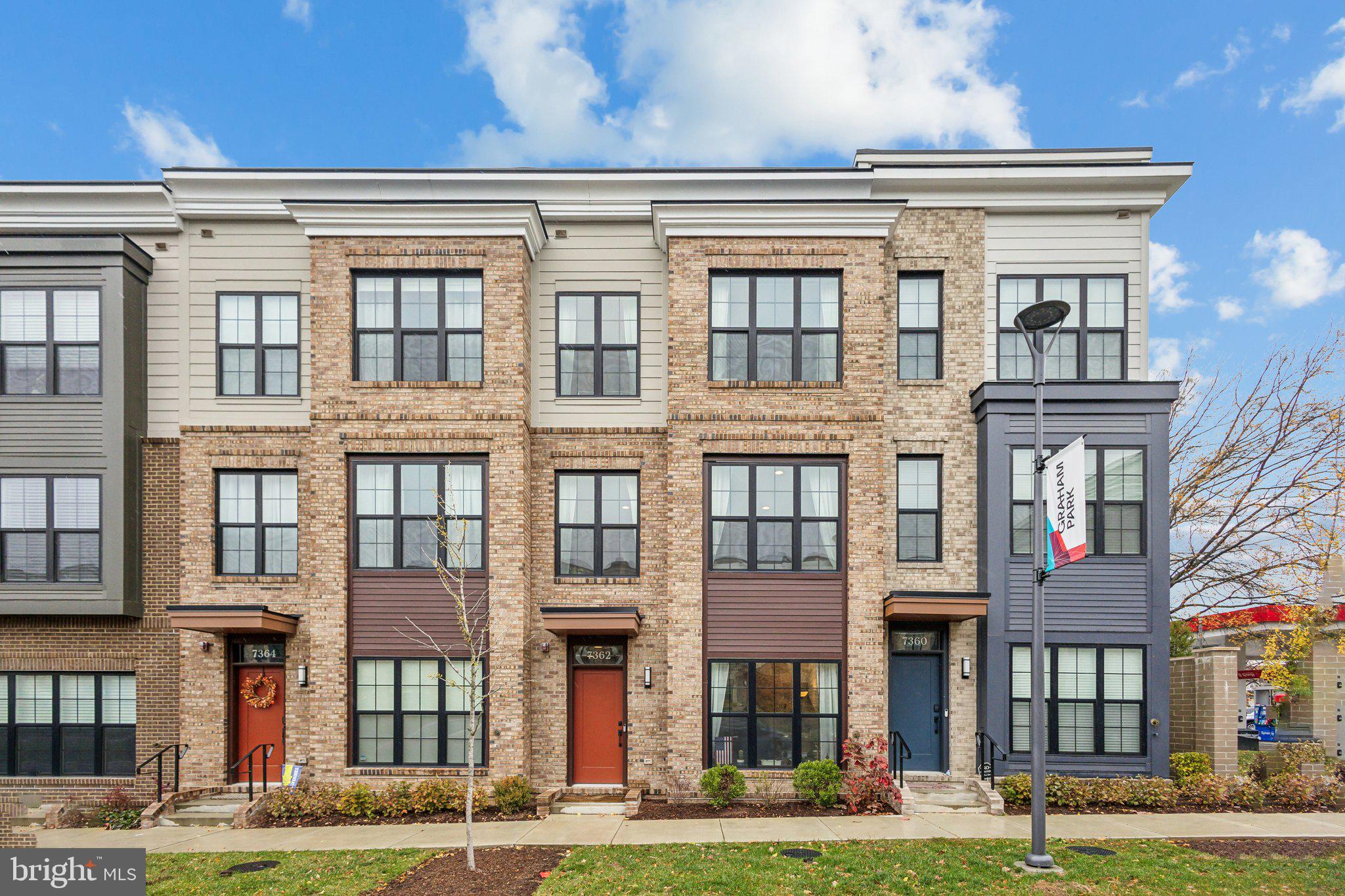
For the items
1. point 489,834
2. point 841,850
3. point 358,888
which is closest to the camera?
point 358,888

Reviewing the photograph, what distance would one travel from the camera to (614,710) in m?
14.5

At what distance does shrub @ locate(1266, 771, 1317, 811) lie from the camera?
1321 centimetres

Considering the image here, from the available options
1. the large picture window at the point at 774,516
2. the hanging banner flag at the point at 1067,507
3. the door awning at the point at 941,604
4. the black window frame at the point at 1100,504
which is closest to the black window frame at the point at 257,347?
the large picture window at the point at 774,516

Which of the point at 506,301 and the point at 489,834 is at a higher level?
the point at 506,301

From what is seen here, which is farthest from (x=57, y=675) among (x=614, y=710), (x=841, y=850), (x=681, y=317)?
(x=841, y=850)

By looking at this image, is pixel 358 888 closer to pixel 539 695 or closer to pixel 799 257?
pixel 539 695

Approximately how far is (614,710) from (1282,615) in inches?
619

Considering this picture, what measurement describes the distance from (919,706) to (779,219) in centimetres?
911

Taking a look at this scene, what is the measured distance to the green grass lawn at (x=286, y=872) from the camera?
9.65 m

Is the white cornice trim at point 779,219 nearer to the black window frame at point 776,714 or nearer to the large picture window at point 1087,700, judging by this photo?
the black window frame at point 776,714

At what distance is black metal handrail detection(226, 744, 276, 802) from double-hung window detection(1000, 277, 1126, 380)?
→ 1493cm

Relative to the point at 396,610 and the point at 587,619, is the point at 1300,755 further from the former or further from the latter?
the point at 396,610

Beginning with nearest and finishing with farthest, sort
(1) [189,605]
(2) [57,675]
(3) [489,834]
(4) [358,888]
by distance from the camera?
(4) [358,888] → (3) [489,834] → (1) [189,605] → (2) [57,675]

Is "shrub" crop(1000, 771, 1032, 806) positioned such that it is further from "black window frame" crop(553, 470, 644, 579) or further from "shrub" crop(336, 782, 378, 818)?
"shrub" crop(336, 782, 378, 818)
